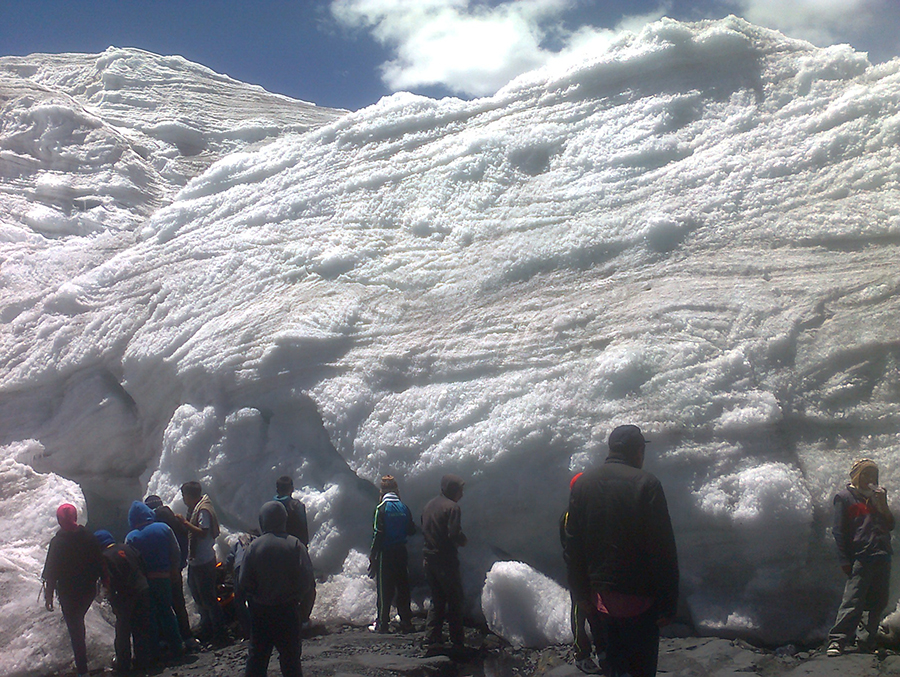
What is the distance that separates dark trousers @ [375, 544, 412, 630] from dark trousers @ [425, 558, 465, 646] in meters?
0.42

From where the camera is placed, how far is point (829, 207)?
7.49 m

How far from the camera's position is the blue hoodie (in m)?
6.58

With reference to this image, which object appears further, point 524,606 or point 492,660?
point 524,606

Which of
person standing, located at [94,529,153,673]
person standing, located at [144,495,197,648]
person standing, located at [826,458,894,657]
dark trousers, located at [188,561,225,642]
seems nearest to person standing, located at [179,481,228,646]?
dark trousers, located at [188,561,225,642]

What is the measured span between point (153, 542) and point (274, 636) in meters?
2.40

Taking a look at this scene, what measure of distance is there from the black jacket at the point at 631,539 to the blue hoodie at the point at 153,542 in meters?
4.78

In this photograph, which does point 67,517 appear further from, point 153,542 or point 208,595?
point 208,595

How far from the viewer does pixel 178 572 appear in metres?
6.89

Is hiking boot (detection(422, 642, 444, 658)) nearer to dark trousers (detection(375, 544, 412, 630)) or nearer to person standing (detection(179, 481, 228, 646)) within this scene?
dark trousers (detection(375, 544, 412, 630))

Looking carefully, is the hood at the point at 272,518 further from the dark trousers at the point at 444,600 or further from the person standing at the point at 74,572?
the person standing at the point at 74,572

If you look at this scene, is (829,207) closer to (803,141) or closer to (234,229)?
(803,141)

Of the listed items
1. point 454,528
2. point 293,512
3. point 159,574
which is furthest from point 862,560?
point 159,574

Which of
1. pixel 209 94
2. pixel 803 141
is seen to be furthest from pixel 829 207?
pixel 209 94

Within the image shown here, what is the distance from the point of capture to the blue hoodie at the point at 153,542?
6582mm
